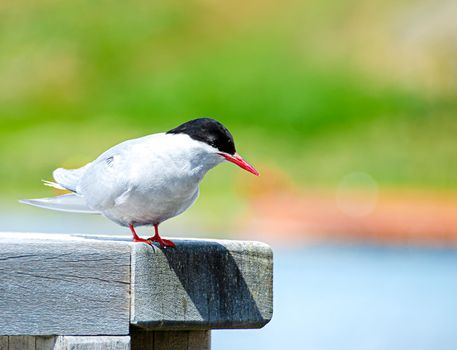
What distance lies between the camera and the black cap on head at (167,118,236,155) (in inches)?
73.9

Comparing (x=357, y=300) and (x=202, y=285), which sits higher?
(x=357, y=300)

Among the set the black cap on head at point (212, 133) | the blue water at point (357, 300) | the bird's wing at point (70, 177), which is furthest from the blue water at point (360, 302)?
the black cap on head at point (212, 133)

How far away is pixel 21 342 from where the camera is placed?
168cm

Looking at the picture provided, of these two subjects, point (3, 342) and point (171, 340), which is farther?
point (171, 340)

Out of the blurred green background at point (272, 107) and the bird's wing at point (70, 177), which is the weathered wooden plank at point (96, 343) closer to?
the bird's wing at point (70, 177)

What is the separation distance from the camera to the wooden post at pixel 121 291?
5.18 feet

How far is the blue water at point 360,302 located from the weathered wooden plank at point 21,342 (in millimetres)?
5470

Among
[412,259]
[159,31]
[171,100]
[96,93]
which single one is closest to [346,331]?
[412,259]

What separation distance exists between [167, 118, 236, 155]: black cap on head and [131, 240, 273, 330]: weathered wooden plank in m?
0.18

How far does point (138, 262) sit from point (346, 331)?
6.44 m

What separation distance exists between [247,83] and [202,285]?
2226 cm

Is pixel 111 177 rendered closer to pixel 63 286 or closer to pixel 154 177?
pixel 154 177

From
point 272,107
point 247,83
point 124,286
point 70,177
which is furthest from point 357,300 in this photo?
point 247,83

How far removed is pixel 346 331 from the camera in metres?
7.96
